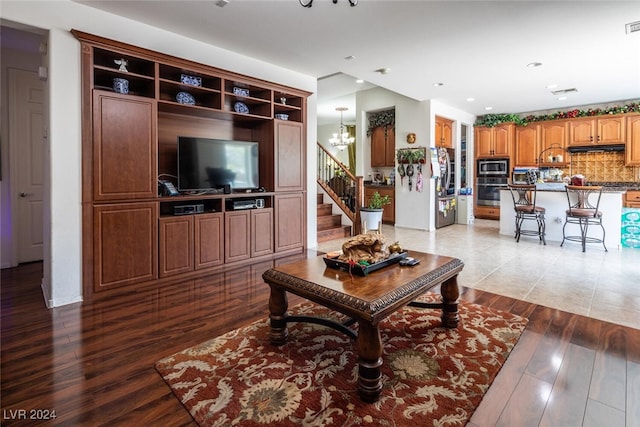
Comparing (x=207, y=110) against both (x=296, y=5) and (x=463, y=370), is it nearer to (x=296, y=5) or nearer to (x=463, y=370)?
(x=296, y=5)

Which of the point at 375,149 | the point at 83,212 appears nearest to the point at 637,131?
the point at 375,149

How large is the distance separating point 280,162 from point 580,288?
3.84 metres

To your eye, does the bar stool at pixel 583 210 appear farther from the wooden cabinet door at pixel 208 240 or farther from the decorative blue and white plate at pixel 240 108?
the wooden cabinet door at pixel 208 240

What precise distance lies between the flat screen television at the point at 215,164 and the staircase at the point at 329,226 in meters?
1.85

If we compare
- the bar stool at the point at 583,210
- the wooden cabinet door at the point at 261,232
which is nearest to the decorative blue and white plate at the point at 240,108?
the wooden cabinet door at the point at 261,232

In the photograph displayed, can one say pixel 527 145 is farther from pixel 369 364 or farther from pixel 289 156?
pixel 369 364

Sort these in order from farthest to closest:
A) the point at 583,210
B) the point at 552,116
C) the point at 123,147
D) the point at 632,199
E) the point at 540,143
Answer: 1. the point at 540,143
2. the point at 552,116
3. the point at 632,199
4. the point at 583,210
5. the point at 123,147

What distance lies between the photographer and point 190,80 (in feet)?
13.1

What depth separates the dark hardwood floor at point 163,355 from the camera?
1681 mm

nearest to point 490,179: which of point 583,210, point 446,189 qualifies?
point 446,189

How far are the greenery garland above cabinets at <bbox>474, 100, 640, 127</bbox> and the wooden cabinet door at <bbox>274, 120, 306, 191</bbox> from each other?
587 cm

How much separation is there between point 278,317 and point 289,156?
3.06m

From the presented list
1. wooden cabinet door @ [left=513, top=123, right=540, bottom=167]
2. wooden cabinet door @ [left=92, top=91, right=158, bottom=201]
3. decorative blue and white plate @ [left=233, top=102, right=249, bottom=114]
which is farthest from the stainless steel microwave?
wooden cabinet door @ [left=92, top=91, right=158, bottom=201]

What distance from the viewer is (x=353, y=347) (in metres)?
2.31
